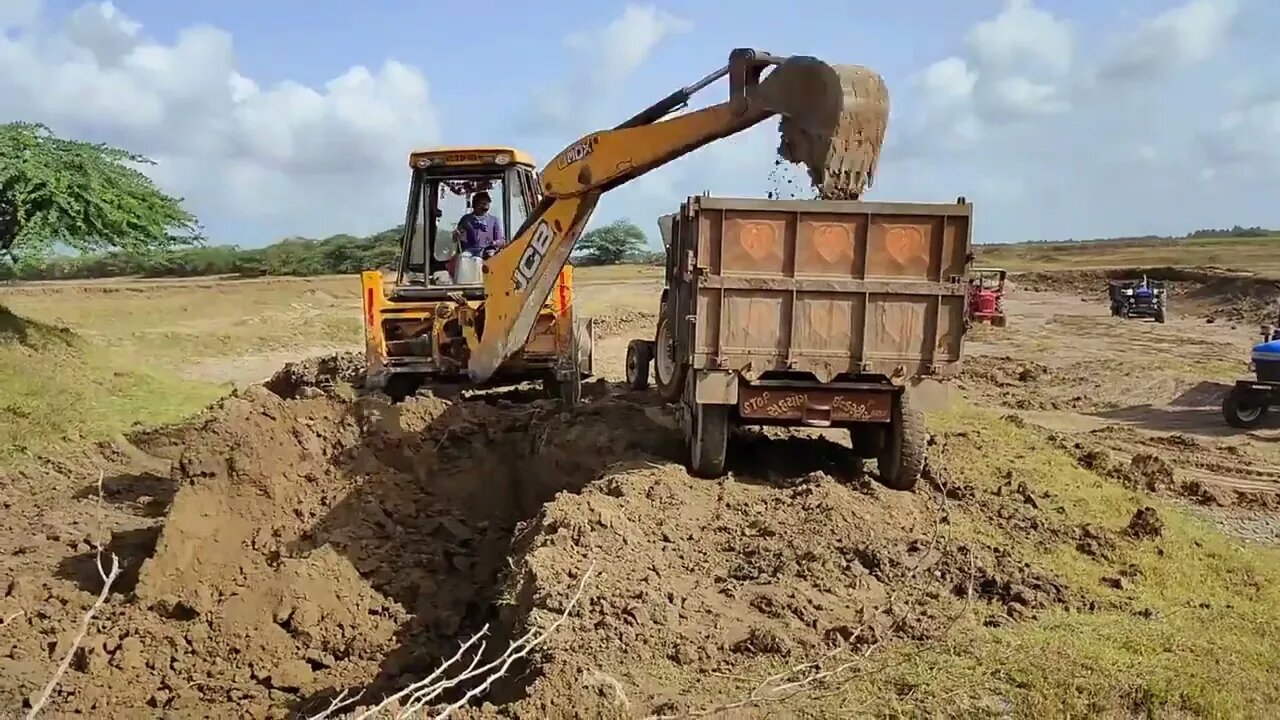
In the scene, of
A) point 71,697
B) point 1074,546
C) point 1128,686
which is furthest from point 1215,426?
point 71,697

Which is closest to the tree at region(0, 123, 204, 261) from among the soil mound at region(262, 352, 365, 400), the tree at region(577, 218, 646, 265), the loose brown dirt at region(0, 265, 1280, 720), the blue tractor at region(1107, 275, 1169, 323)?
the soil mound at region(262, 352, 365, 400)

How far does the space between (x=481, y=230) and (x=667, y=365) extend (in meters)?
2.88

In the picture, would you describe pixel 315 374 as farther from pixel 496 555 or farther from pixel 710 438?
pixel 710 438

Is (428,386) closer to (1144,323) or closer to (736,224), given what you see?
(736,224)

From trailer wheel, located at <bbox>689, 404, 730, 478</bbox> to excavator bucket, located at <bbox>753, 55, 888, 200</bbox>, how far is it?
1.65m

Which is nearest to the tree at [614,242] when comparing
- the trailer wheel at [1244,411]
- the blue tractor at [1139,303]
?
the blue tractor at [1139,303]

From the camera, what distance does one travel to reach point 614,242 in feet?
214

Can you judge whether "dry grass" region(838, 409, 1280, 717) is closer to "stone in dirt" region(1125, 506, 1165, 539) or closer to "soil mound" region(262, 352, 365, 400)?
"stone in dirt" region(1125, 506, 1165, 539)

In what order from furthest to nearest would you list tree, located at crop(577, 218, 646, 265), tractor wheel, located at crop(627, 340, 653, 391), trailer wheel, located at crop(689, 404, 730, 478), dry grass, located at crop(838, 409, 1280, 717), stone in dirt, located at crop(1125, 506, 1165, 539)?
tree, located at crop(577, 218, 646, 265), tractor wheel, located at crop(627, 340, 653, 391), stone in dirt, located at crop(1125, 506, 1165, 539), trailer wheel, located at crop(689, 404, 730, 478), dry grass, located at crop(838, 409, 1280, 717)

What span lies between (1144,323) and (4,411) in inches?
1000

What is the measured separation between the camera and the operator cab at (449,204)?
10484mm

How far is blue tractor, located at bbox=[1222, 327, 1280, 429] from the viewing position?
13.1 meters

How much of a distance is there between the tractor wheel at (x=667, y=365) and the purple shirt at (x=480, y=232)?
233cm

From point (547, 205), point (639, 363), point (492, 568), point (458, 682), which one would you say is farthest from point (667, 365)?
point (458, 682)
